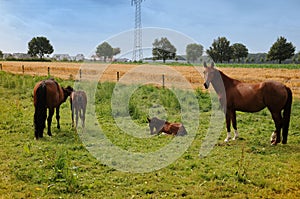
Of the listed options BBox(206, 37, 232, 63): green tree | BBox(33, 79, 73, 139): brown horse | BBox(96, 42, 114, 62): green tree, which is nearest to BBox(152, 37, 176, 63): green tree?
BBox(96, 42, 114, 62): green tree

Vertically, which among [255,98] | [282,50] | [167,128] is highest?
[282,50]

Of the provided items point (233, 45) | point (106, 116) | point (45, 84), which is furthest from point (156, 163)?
point (233, 45)

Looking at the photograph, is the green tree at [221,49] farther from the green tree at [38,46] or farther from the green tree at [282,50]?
the green tree at [38,46]

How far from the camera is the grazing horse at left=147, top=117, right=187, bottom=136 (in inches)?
305

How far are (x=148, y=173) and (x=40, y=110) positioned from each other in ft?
11.8

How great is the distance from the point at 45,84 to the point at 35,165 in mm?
2789

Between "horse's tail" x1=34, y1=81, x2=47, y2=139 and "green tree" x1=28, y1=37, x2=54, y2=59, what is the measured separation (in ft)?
269

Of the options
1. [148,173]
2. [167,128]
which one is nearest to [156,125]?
[167,128]

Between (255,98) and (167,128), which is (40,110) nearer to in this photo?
(167,128)

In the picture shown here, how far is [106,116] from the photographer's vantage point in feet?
33.7

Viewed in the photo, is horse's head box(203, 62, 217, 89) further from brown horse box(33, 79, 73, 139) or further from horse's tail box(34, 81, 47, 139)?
horse's tail box(34, 81, 47, 139)

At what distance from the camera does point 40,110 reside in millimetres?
7305

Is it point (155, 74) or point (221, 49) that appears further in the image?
point (221, 49)

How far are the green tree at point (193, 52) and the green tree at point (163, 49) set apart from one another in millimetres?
325
